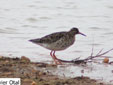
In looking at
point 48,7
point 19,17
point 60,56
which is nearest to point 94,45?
point 60,56

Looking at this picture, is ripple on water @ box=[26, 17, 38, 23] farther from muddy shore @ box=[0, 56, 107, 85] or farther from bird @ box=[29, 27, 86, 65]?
muddy shore @ box=[0, 56, 107, 85]

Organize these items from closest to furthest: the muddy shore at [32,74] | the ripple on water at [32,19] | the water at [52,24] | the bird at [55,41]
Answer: the muddy shore at [32,74]
the bird at [55,41]
the water at [52,24]
the ripple on water at [32,19]

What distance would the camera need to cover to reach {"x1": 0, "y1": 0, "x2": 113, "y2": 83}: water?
35.8ft

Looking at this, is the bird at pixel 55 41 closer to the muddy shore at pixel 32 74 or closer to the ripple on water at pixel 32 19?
the muddy shore at pixel 32 74

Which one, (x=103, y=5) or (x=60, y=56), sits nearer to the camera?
(x=60, y=56)

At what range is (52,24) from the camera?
13.9 m

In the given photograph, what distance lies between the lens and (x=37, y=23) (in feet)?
47.0

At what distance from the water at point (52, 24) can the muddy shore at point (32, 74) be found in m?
1.22

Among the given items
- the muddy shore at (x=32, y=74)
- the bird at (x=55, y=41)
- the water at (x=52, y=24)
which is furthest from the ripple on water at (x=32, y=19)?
the muddy shore at (x=32, y=74)

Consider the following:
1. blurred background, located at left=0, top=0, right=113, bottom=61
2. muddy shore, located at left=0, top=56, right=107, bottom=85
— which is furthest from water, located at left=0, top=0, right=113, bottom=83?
muddy shore, located at left=0, top=56, right=107, bottom=85

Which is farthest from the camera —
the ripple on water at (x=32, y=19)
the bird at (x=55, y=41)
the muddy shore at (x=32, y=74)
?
the ripple on water at (x=32, y=19)

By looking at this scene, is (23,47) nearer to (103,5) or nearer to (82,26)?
(82,26)

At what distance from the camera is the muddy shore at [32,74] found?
7.42 meters

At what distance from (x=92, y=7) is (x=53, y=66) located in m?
7.71
